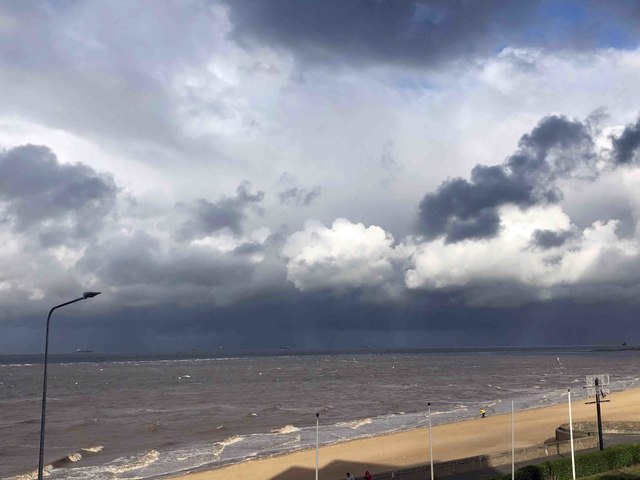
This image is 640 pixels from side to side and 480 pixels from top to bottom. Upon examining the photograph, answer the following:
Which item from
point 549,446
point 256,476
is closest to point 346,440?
point 256,476

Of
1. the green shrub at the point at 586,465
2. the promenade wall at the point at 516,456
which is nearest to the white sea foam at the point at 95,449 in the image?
the promenade wall at the point at 516,456

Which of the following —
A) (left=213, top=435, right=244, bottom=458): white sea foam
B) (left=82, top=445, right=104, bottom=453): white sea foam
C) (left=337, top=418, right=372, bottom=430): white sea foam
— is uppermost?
(left=213, top=435, right=244, bottom=458): white sea foam

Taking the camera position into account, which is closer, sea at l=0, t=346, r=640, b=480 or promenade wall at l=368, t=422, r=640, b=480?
promenade wall at l=368, t=422, r=640, b=480

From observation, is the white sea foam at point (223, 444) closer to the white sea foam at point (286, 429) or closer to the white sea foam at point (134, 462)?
the white sea foam at point (286, 429)

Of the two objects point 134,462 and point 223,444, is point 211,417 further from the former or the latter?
point 134,462

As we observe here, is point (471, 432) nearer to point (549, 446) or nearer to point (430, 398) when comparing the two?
point (549, 446)

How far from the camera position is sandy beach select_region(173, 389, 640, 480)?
39.8 meters

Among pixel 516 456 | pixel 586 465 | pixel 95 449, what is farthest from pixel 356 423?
pixel 586 465

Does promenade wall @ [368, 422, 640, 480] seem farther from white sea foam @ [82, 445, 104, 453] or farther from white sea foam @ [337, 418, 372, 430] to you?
white sea foam @ [82, 445, 104, 453]

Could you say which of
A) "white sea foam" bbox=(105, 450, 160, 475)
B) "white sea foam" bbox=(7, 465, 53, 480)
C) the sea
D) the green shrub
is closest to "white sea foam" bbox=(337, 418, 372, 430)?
the sea

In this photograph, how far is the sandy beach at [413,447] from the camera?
3975cm

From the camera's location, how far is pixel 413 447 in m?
46.8

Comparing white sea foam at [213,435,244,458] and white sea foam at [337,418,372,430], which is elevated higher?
white sea foam at [213,435,244,458]

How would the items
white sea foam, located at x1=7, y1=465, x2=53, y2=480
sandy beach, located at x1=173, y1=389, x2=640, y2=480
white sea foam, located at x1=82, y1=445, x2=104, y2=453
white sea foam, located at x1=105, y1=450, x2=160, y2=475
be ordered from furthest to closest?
1. white sea foam, located at x1=82, y1=445, x2=104, y2=453
2. white sea foam, located at x1=105, y1=450, x2=160, y2=475
3. white sea foam, located at x1=7, y1=465, x2=53, y2=480
4. sandy beach, located at x1=173, y1=389, x2=640, y2=480
